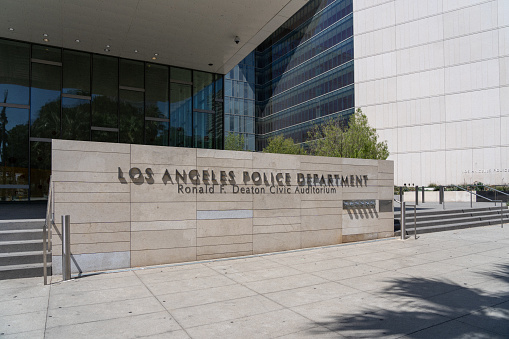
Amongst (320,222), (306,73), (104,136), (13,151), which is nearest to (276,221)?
(320,222)

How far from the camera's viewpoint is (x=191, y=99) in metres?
17.5

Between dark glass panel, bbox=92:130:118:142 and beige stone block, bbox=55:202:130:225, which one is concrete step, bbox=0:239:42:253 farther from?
dark glass panel, bbox=92:130:118:142

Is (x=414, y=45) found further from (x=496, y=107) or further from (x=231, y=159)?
(x=231, y=159)

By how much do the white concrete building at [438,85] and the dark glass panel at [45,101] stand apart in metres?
38.2

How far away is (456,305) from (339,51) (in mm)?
50654

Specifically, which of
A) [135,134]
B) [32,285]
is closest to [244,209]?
[32,285]

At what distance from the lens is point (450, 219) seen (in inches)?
632

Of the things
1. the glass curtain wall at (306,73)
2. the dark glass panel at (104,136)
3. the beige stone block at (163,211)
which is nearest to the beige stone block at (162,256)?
the beige stone block at (163,211)

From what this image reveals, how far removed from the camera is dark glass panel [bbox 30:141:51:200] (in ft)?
46.6

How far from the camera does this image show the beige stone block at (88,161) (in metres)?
7.71

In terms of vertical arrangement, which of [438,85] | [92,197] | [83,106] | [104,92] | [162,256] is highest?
[438,85]

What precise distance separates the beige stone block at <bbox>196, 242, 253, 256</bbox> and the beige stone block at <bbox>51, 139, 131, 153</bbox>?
10.1 ft

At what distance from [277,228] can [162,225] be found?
3364mm

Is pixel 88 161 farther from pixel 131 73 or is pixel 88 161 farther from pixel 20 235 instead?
pixel 131 73
